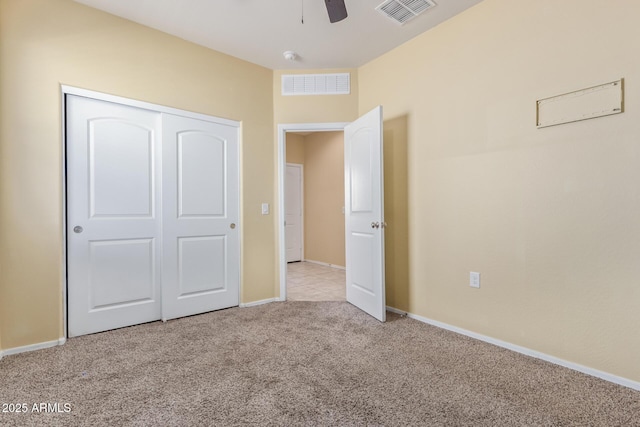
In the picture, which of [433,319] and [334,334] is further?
[433,319]

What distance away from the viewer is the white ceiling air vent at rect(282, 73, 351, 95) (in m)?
3.47

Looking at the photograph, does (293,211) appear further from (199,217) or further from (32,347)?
(32,347)

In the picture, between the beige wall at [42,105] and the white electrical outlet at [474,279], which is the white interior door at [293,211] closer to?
the beige wall at [42,105]

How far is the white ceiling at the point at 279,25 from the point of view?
2.43 metres

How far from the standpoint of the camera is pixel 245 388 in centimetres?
174

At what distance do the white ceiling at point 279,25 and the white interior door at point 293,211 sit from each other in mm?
3253

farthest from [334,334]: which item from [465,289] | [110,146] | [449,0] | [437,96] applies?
[449,0]

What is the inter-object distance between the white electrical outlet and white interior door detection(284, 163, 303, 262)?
4.30 meters

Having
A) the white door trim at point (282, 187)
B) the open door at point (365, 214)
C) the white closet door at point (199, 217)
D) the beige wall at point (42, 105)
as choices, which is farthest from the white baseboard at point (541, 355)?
the beige wall at point (42, 105)

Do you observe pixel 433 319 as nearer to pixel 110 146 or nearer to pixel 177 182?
pixel 177 182

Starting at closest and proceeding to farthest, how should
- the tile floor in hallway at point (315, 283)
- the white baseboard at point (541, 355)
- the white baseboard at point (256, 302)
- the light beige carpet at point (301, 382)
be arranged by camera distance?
1. the light beige carpet at point (301, 382)
2. the white baseboard at point (541, 355)
3. the white baseboard at point (256, 302)
4. the tile floor in hallway at point (315, 283)

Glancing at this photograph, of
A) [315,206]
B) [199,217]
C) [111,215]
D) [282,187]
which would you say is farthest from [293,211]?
[111,215]

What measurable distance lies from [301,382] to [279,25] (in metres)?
2.81

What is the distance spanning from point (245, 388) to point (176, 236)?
1700mm
